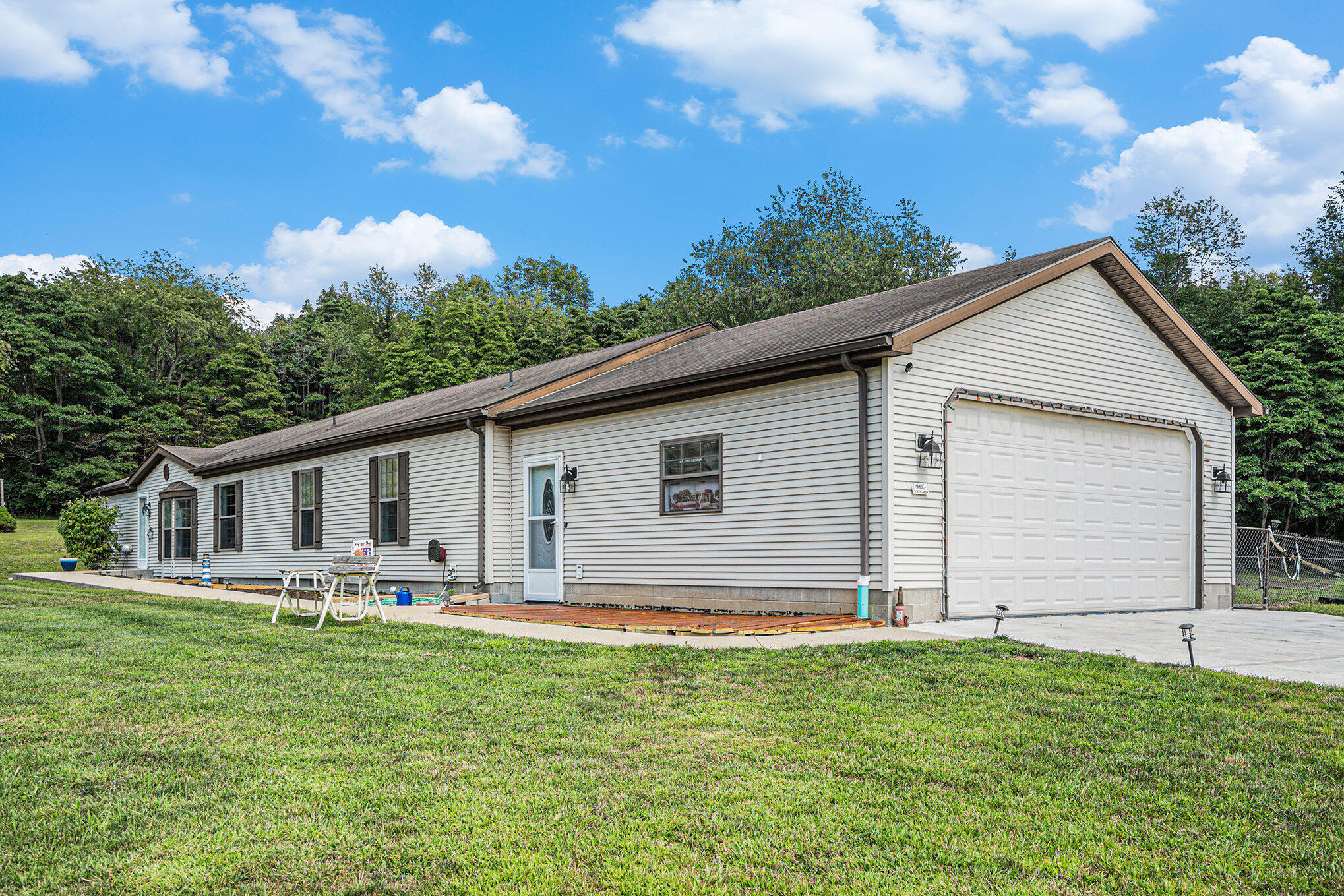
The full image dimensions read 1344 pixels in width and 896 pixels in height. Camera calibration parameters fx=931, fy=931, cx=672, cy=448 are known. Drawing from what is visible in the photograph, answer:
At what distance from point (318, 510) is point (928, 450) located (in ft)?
42.6

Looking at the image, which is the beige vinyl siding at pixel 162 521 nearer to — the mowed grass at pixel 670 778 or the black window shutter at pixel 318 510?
the black window shutter at pixel 318 510

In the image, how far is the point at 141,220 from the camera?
55.7 metres

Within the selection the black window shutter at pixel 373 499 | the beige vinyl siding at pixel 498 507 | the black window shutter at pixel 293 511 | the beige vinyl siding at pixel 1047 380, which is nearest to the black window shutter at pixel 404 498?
the black window shutter at pixel 373 499

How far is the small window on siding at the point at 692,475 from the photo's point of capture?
38.1ft

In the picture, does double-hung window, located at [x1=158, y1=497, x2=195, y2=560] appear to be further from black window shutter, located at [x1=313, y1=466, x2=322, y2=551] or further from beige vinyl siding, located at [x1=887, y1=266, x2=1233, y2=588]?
beige vinyl siding, located at [x1=887, y1=266, x2=1233, y2=588]

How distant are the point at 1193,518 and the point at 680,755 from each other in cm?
1166

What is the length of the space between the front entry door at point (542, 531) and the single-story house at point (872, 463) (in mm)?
40

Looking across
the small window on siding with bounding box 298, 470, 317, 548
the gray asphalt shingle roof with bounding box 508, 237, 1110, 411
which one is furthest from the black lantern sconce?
A: the small window on siding with bounding box 298, 470, 317, 548

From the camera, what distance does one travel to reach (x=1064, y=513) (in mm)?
11688

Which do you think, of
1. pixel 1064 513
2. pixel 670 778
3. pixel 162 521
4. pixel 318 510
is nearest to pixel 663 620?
pixel 1064 513

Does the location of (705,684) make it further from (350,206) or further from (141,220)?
(141,220)

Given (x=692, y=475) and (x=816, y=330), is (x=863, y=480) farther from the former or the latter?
(x=816, y=330)

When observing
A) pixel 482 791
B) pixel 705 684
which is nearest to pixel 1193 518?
pixel 705 684

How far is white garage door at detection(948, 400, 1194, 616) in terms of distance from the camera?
1062 cm
